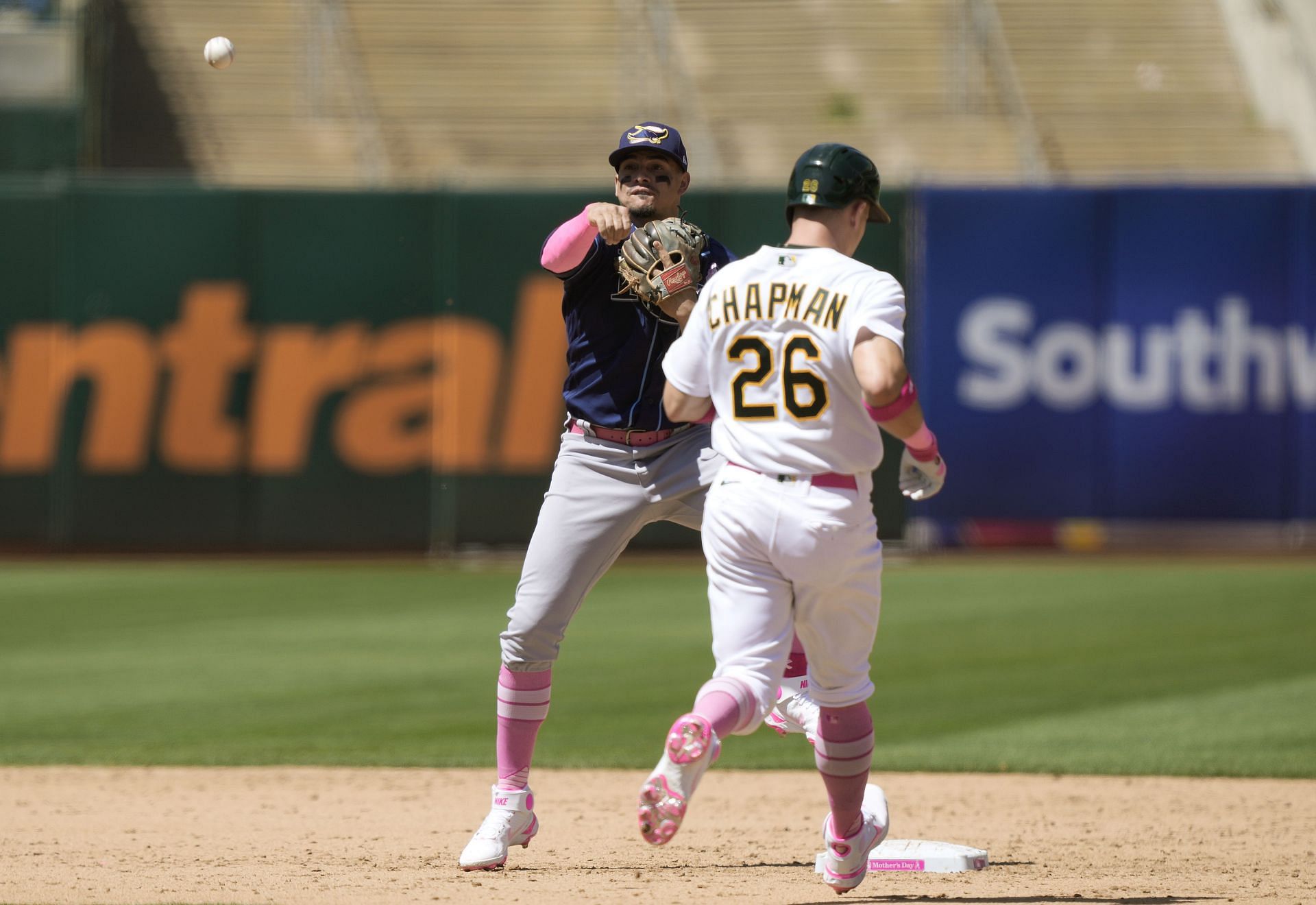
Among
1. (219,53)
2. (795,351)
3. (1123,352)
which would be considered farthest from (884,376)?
(1123,352)

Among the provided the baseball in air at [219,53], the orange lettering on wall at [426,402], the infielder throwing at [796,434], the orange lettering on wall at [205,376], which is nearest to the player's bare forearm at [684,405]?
the infielder throwing at [796,434]

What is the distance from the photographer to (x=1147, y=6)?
2536cm

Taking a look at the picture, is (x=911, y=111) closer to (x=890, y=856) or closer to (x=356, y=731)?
(x=356, y=731)

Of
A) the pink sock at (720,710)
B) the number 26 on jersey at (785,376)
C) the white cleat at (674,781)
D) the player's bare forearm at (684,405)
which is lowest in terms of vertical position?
the white cleat at (674,781)

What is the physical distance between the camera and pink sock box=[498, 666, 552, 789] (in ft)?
16.3

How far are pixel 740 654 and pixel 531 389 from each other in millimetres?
10004

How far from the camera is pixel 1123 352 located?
14047mm

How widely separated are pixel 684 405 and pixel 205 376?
1058 centimetres

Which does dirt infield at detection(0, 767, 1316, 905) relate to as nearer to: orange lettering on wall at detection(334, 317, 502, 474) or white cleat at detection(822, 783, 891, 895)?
white cleat at detection(822, 783, 891, 895)

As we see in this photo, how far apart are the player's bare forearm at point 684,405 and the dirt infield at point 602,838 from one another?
127cm

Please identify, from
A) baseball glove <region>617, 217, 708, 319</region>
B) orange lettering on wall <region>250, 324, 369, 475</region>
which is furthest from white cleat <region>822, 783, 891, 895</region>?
orange lettering on wall <region>250, 324, 369, 475</region>

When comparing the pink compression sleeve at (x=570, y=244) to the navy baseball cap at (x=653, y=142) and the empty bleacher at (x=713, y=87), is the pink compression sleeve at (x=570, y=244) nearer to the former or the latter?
the navy baseball cap at (x=653, y=142)

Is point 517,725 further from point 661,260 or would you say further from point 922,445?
point 922,445

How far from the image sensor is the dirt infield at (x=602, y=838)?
15.2 ft
